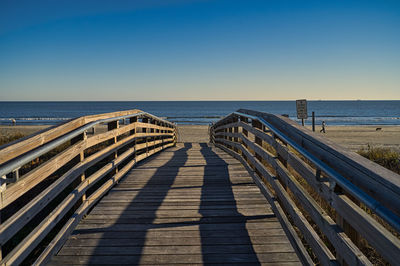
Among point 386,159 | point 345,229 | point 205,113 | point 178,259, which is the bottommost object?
point 386,159

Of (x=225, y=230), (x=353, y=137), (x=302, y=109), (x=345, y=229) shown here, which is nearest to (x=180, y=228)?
(x=225, y=230)

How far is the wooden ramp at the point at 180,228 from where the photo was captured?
7.88 feet

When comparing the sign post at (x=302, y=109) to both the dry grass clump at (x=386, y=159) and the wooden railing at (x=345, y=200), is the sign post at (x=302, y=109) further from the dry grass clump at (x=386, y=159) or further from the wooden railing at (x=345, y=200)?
the wooden railing at (x=345, y=200)

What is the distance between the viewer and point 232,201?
12.0 ft

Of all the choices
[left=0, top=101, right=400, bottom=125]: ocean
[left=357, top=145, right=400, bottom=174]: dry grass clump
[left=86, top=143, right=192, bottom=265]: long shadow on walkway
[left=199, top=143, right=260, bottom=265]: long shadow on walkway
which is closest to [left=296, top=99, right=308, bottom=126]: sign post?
[left=357, top=145, right=400, bottom=174]: dry grass clump

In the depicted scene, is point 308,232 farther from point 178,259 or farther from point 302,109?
point 302,109

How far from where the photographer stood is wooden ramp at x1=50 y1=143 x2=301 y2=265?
240 cm

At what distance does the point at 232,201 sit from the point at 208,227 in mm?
813

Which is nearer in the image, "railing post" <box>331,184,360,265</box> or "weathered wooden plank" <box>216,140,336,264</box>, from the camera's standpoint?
"railing post" <box>331,184,360,265</box>

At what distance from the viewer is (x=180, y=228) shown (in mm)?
2900

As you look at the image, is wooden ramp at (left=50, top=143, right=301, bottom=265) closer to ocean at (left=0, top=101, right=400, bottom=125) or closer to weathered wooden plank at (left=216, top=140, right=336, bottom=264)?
weathered wooden plank at (left=216, top=140, right=336, bottom=264)

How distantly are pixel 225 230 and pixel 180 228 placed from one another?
460 mm

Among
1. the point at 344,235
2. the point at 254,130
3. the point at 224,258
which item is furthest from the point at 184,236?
the point at 254,130

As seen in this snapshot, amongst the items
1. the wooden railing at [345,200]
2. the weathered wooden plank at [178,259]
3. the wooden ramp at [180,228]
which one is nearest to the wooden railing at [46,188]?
the wooden ramp at [180,228]
